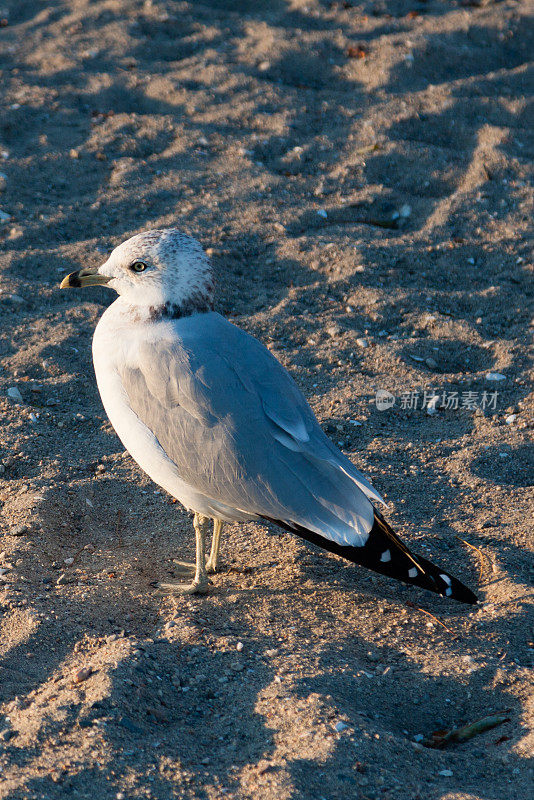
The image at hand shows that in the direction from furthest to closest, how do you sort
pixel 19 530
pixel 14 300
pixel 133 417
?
pixel 14 300 → pixel 19 530 → pixel 133 417

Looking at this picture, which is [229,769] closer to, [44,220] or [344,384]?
[344,384]

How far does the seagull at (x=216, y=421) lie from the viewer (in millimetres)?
2910

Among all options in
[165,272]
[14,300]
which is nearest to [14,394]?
[14,300]

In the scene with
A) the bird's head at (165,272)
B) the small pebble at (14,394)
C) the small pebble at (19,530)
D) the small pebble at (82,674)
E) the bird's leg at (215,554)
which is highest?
the bird's head at (165,272)

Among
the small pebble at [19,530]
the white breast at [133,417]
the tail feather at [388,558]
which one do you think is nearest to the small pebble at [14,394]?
the small pebble at [19,530]

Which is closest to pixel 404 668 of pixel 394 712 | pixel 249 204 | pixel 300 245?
pixel 394 712

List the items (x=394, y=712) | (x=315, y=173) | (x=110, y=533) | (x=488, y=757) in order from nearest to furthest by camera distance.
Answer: (x=488, y=757)
(x=394, y=712)
(x=110, y=533)
(x=315, y=173)

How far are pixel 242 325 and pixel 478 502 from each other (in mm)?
1696

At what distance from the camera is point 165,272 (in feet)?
9.96

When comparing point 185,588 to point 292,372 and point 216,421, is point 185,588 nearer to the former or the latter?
point 216,421

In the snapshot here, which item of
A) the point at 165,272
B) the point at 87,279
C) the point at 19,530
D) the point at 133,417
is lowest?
the point at 19,530

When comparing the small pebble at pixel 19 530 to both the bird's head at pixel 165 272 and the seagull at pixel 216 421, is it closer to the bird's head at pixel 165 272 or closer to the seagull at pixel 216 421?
the seagull at pixel 216 421

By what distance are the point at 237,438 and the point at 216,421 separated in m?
0.09

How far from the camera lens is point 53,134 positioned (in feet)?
19.9
